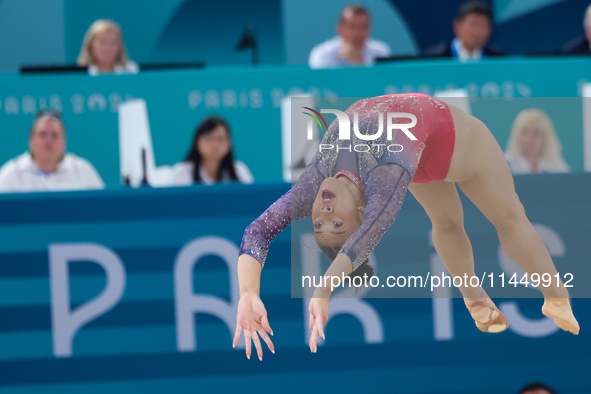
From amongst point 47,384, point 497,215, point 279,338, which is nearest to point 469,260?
point 497,215

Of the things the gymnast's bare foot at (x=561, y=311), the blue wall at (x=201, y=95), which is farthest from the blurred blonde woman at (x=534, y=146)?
the blue wall at (x=201, y=95)

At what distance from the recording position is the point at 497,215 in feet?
5.14

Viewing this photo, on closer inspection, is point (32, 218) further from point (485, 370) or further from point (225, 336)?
point (485, 370)

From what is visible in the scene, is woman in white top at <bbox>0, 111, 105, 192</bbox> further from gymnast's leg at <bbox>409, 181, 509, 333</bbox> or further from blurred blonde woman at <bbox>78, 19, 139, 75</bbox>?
gymnast's leg at <bbox>409, 181, 509, 333</bbox>

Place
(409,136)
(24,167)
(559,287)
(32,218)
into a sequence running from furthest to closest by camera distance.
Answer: (24,167) → (32,218) → (559,287) → (409,136)

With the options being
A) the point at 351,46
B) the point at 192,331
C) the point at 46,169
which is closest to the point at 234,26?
the point at 351,46

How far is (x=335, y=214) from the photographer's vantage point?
137cm

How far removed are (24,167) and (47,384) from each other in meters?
1.51

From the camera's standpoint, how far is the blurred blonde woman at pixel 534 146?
5.22 feet

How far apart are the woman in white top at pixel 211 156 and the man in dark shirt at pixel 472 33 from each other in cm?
273

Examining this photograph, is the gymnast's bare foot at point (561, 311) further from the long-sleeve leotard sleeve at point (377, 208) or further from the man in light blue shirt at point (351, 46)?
the man in light blue shirt at point (351, 46)

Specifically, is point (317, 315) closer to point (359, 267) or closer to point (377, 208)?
point (359, 267)

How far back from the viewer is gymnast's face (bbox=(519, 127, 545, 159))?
1620mm

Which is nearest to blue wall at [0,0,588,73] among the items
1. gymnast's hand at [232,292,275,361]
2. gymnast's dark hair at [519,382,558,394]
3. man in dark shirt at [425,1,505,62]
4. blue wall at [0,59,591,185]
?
man in dark shirt at [425,1,505,62]
